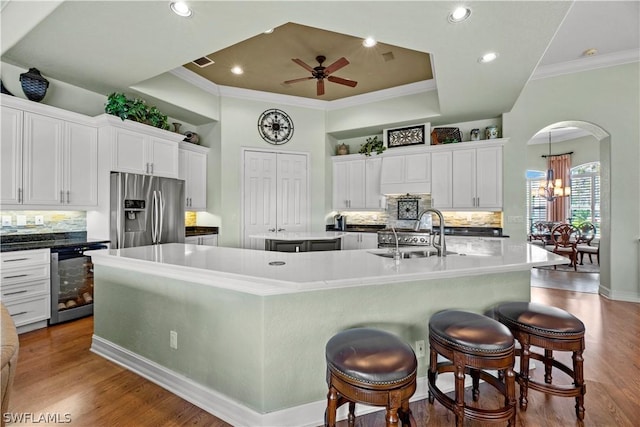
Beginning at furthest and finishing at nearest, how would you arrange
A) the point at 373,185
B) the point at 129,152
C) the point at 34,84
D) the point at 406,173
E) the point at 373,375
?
the point at 373,185 < the point at 406,173 < the point at 129,152 < the point at 34,84 < the point at 373,375

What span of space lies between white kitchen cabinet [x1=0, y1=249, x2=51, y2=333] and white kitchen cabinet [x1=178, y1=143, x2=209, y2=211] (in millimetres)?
2126

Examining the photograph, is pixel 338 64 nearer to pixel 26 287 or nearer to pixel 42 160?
pixel 42 160

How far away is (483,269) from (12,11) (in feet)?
14.7

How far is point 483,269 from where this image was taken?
179 cm

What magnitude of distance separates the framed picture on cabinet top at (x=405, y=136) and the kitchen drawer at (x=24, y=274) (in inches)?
203

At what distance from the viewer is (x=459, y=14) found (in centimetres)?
238

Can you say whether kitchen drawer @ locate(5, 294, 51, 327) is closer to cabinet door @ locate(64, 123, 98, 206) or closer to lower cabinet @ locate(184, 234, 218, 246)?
cabinet door @ locate(64, 123, 98, 206)

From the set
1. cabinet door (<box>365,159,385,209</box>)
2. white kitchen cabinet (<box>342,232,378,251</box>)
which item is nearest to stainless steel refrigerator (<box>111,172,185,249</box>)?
white kitchen cabinet (<box>342,232,378,251</box>)

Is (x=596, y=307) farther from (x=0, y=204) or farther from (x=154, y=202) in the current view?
(x=0, y=204)

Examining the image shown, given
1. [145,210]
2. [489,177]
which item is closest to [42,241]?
[145,210]

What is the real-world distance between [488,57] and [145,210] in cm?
426

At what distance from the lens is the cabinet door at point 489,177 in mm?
4758

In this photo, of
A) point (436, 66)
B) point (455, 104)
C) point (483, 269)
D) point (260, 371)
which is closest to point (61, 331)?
point (260, 371)

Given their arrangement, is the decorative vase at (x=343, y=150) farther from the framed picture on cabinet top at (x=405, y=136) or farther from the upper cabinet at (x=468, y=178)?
the upper cabinet at (x=468, y=178)
